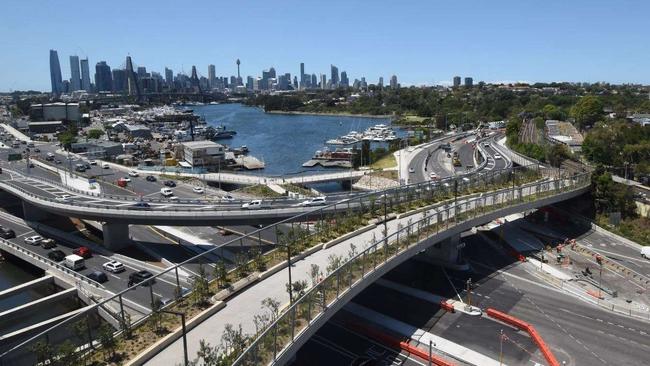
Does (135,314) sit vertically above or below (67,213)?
below

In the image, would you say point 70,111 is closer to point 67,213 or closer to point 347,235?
point 67,213

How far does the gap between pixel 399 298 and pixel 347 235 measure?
10.9 ft

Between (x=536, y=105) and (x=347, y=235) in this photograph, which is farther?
(x=536, y=105)

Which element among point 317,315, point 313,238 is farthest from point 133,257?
point 317,315

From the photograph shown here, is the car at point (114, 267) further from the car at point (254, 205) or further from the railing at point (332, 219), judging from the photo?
the car at point (254, 205)

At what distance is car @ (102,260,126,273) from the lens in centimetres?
2324

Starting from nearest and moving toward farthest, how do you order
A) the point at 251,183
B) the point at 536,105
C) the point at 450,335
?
the point at 450,335 → the point at 251,183 → the point at 536,105

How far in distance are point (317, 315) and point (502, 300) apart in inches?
387

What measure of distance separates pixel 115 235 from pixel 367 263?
1732 cm

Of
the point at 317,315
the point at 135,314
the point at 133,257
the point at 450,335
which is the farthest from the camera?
the point at 133,257

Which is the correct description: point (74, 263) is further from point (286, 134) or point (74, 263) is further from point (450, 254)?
point (286, 134)

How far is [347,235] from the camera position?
19.0 metres

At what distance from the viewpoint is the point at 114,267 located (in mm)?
23281

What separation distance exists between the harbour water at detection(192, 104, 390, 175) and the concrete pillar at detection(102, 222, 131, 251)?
33.2 metres
